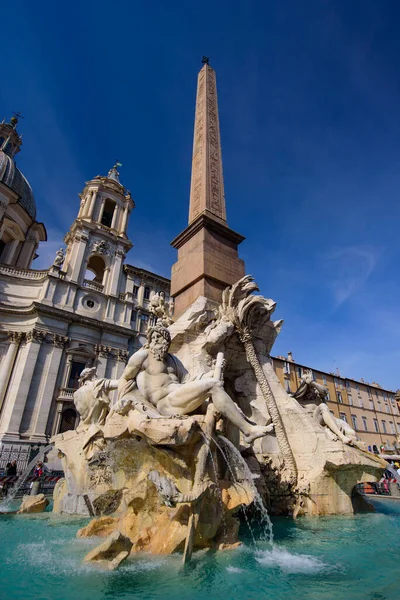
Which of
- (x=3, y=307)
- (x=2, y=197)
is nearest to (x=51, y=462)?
(x=3, y=307)

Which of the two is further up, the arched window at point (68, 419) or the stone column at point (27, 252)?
the stone column at point (27, 252)

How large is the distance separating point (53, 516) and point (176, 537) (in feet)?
11.7

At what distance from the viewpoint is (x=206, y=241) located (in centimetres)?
811

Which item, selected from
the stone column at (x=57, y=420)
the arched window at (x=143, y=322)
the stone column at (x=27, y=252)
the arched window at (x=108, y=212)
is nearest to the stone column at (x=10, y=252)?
the stone column at (x=27, y=252)

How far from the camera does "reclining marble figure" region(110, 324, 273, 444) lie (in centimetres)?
408

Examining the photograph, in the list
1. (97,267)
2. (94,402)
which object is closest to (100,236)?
(97,267)

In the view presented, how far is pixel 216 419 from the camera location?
4184mm

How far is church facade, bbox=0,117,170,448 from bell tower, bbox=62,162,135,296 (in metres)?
0.09

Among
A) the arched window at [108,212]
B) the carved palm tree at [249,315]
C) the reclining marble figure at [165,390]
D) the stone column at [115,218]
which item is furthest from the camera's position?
the arched window at [108,212]

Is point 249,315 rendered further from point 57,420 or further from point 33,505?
point 57,420

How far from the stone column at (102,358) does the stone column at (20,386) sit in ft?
13.1

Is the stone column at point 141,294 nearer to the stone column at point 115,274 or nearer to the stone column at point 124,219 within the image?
the stone column at point 115,274

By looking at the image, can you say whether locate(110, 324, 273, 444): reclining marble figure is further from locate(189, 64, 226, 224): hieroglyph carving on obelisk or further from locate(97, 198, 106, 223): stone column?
locate(97, 198, 106, 223): stone column

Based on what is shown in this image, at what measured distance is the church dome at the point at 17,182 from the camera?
31.2 meters
